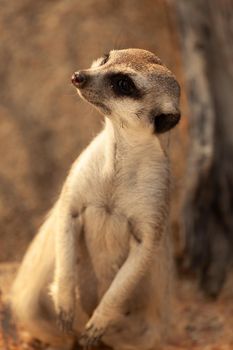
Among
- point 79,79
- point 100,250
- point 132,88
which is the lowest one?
point 100,250

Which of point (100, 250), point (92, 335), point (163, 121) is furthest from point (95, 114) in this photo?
point (163, 121)

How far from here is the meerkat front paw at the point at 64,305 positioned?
4.11m

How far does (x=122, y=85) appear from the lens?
3.47 m

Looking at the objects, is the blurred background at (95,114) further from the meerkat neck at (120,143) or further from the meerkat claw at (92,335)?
the meerkat neck at (120,143)

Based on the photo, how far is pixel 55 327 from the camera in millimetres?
4402

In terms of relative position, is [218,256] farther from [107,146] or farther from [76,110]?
[107,146]

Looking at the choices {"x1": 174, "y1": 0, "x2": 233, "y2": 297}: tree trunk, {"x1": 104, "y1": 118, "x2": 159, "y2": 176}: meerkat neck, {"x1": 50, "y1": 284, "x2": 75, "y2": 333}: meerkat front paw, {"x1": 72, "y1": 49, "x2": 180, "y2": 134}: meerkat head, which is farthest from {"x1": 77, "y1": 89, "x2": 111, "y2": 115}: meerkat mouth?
{"x1": 174, "y1": 0, "x2": 233, "y2": 297}: tree trunk

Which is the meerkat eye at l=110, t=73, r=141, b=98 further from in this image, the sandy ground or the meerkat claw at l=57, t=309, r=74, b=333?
the sandy ground

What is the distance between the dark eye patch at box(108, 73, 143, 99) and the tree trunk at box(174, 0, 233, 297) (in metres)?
2.13

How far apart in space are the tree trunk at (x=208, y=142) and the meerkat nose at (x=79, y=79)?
2.27 meters

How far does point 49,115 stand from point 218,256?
1463 mm

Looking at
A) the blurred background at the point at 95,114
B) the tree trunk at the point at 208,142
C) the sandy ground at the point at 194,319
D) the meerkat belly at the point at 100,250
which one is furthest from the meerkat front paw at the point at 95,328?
the tree trunk at the point at 208,142

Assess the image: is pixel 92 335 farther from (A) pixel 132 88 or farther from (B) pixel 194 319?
(B) pixel 194 319

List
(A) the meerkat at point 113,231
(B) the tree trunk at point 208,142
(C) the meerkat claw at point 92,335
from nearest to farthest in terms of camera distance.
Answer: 1. (A) the meerkat at point 113,231
2. (C) the meerkat claw at point 92,335
3. (B) the tree trunk at point 208,142
